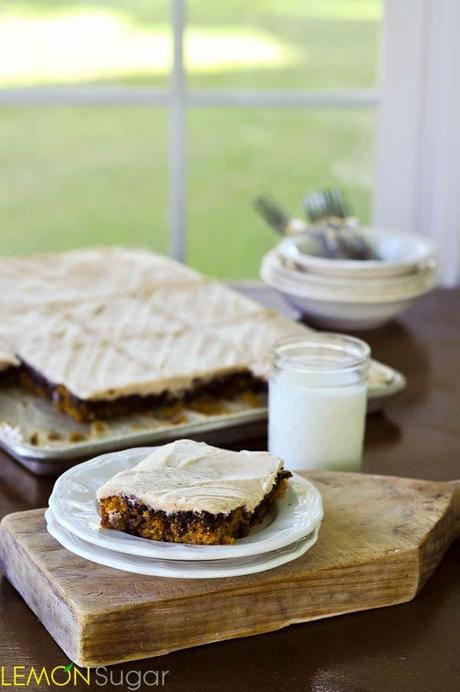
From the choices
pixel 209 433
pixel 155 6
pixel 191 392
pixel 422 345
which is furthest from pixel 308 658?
pixel 155 6

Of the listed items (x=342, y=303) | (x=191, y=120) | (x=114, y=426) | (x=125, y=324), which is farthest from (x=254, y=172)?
(x=114, y=426)

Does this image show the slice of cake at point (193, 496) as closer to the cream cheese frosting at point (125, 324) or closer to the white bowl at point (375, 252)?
the cream cheese frosting at point (125, 324)

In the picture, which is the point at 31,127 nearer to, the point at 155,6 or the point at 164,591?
the point at 155,6

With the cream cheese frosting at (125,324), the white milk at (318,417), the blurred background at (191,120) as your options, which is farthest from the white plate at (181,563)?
the blurred background at (191,120)

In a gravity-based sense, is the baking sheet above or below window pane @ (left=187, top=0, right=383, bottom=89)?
below

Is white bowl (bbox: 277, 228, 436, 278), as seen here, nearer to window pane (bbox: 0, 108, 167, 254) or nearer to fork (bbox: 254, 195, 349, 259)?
fork (bbox: 254, 195, 349, 259)

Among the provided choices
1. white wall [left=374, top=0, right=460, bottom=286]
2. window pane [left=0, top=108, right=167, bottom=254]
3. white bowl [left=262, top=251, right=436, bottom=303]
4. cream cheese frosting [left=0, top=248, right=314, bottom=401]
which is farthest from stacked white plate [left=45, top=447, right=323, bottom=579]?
window pane [left=0, top=108, right=167, bottom=254]
